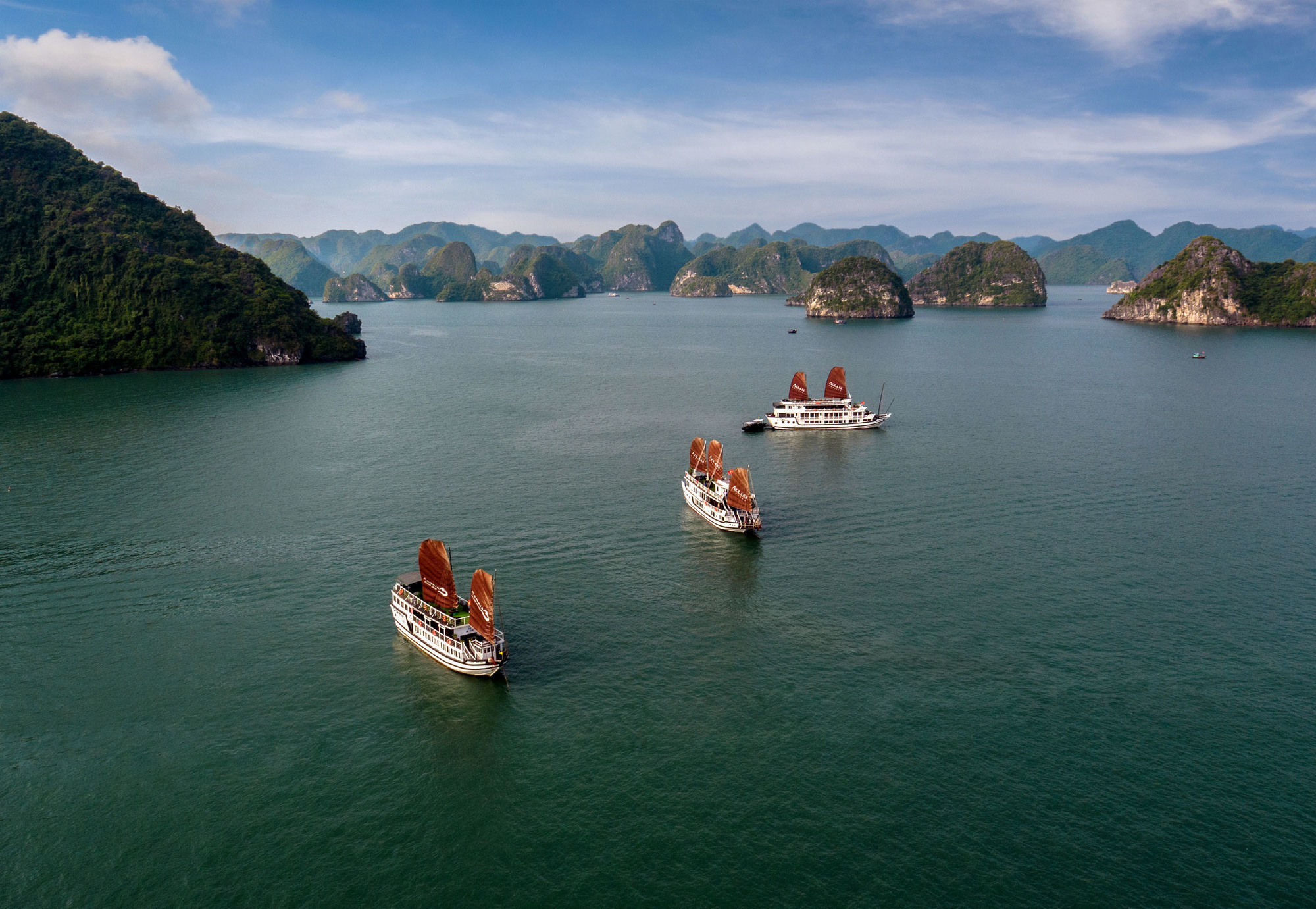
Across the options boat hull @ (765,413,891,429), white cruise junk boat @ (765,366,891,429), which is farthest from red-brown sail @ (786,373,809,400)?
boat hull @ (765,413,891,429)

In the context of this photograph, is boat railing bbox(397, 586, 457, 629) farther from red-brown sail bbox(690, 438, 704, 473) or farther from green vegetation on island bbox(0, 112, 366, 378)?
green vegetation on island bbox(0, 112, 366, 378)

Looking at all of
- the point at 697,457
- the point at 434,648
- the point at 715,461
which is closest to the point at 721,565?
the point at 715,461

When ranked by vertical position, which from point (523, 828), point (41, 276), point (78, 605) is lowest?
point (523, 828)

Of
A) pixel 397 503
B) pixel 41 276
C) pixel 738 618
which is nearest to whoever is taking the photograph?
pixel 738 618

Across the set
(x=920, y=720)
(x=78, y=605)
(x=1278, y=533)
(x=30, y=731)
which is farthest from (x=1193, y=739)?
(x=78, y=605)

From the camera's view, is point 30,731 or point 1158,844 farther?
point 30,731

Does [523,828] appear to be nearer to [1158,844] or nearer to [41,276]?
[1158,844]
